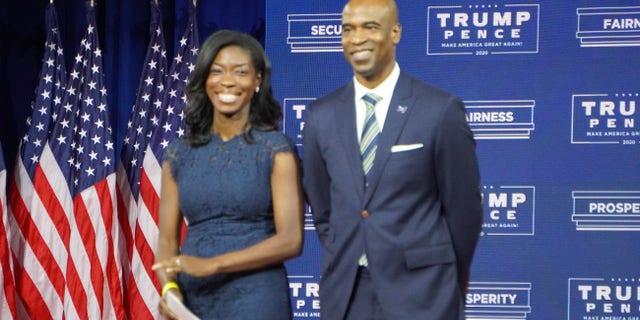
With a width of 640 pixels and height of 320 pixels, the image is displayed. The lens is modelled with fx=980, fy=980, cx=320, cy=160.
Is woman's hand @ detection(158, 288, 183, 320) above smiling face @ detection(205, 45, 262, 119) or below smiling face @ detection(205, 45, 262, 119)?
below

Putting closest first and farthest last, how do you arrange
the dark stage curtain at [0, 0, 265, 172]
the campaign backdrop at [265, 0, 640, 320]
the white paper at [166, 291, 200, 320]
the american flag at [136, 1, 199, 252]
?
the white paper at [166, 291, 200, 320] → the campaign backdrop at [265, 0, 640, 320] → the american flag at [136, 1, 199, 252] → the dark stage curtain at [0, 0, 265, 172]

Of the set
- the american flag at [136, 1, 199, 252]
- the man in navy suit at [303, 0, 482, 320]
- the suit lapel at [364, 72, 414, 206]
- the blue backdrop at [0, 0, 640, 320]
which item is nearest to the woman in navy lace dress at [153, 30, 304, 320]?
the man in navy suit at [303, 0, 482, 320]

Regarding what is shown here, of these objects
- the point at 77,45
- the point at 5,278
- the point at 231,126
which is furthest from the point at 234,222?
the point at 77,45

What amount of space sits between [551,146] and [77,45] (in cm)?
308

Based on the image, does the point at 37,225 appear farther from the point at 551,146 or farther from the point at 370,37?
the point at 370,37

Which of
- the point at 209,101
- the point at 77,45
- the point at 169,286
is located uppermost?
the point at 77,45

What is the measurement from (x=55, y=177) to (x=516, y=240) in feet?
8.89

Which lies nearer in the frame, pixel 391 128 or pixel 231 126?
pixel 391 128

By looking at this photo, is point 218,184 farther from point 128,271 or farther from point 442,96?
point 128,271

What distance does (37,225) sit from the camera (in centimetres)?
579

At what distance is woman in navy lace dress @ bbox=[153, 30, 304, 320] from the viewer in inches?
115

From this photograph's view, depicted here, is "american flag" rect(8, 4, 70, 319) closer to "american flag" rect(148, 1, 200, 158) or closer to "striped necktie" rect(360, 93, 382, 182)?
"american flag" rect(148, 1, 200, 158)

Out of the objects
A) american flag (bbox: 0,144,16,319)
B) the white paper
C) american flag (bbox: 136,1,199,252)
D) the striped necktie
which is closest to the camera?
the white paper

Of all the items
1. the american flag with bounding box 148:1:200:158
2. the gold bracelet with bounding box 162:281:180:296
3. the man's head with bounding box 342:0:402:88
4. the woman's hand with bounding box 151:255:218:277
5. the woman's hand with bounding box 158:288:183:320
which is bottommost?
the woman's hand with bounding box 158:288:183:320
